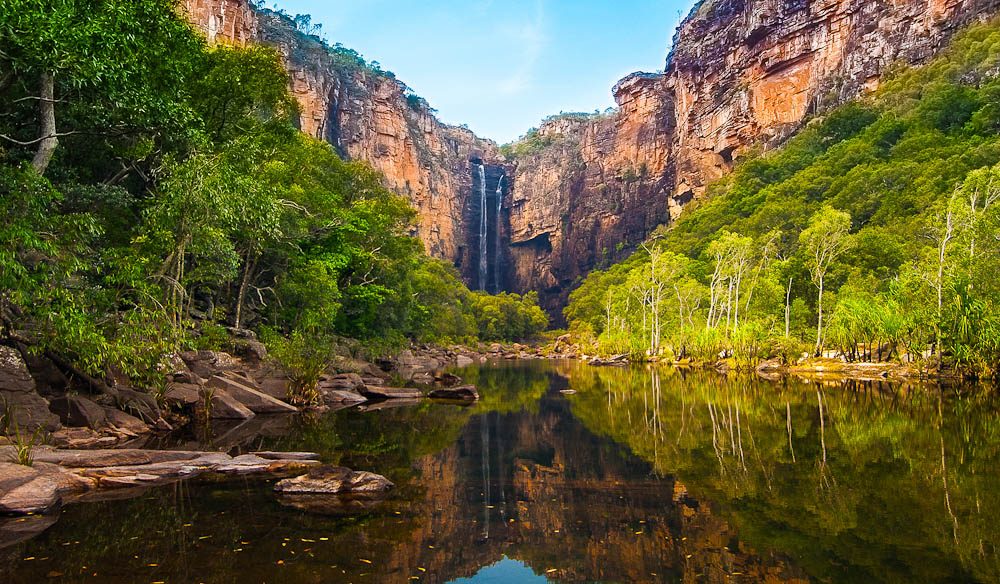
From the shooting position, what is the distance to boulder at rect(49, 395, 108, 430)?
9.97 meters

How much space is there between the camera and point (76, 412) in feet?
33.1

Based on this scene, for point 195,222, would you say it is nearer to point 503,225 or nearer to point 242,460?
point 242,460

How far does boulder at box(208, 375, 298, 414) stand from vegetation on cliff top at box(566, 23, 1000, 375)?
22.5 m

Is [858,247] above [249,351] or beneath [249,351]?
above

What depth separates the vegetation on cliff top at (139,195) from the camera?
29.9ft

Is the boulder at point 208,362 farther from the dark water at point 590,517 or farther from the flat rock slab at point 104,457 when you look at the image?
the flat rock slab at point 104,457

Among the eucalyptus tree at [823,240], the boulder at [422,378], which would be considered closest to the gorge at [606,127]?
the eucalyptus tree at [823,240]

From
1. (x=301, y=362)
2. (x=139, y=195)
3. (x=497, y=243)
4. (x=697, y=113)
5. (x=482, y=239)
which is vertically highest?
(x=697, y=113)

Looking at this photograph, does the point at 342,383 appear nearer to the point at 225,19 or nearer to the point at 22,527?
the point at 22,527

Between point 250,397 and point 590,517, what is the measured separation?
11622 mm

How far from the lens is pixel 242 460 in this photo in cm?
852

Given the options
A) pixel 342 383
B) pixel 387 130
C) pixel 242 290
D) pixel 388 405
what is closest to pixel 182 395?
pixel 388 405

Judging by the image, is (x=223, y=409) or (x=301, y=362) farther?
(x=301, y=362)

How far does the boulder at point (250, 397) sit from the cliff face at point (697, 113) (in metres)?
77.5
